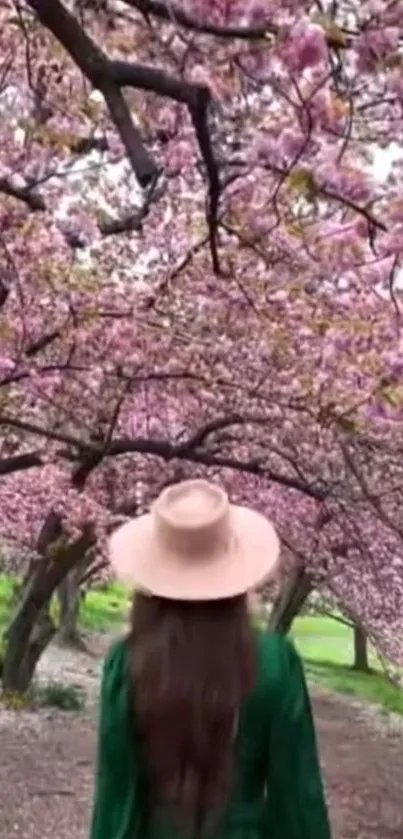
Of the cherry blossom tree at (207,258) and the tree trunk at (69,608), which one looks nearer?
the cherry blossom tree at (207,258)

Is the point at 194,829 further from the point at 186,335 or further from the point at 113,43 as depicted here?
the point at 186,335

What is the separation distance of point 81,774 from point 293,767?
39.8ft

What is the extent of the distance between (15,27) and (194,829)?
3533 mm

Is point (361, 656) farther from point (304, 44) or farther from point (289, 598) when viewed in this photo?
point (304, 44)

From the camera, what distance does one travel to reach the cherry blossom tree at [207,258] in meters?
4.06

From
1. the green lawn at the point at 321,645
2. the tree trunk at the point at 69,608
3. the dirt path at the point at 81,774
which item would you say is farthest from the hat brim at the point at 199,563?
the tree trunk at the point at 69,608

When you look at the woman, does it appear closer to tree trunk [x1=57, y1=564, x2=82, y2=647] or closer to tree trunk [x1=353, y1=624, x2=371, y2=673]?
tree trunk [x1=57, y1=564, x2=82, y2=647]

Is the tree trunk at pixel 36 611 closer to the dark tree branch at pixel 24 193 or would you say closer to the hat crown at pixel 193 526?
the dark tree branch at pixel 24 193

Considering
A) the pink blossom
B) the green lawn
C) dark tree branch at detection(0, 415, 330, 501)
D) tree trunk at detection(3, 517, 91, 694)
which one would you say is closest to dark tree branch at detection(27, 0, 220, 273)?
the pink blossom

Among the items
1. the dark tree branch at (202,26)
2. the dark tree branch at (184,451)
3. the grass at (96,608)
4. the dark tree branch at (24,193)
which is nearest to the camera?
the dark tree branch at (202,26)

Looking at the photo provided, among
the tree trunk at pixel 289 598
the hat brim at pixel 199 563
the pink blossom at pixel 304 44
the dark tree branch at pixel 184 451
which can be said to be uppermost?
the tree trunk at pixel 289 598

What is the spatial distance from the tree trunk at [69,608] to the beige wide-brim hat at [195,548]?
20724 millimetres

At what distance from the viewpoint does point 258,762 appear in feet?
9.14

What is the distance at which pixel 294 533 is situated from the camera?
1448 cm
